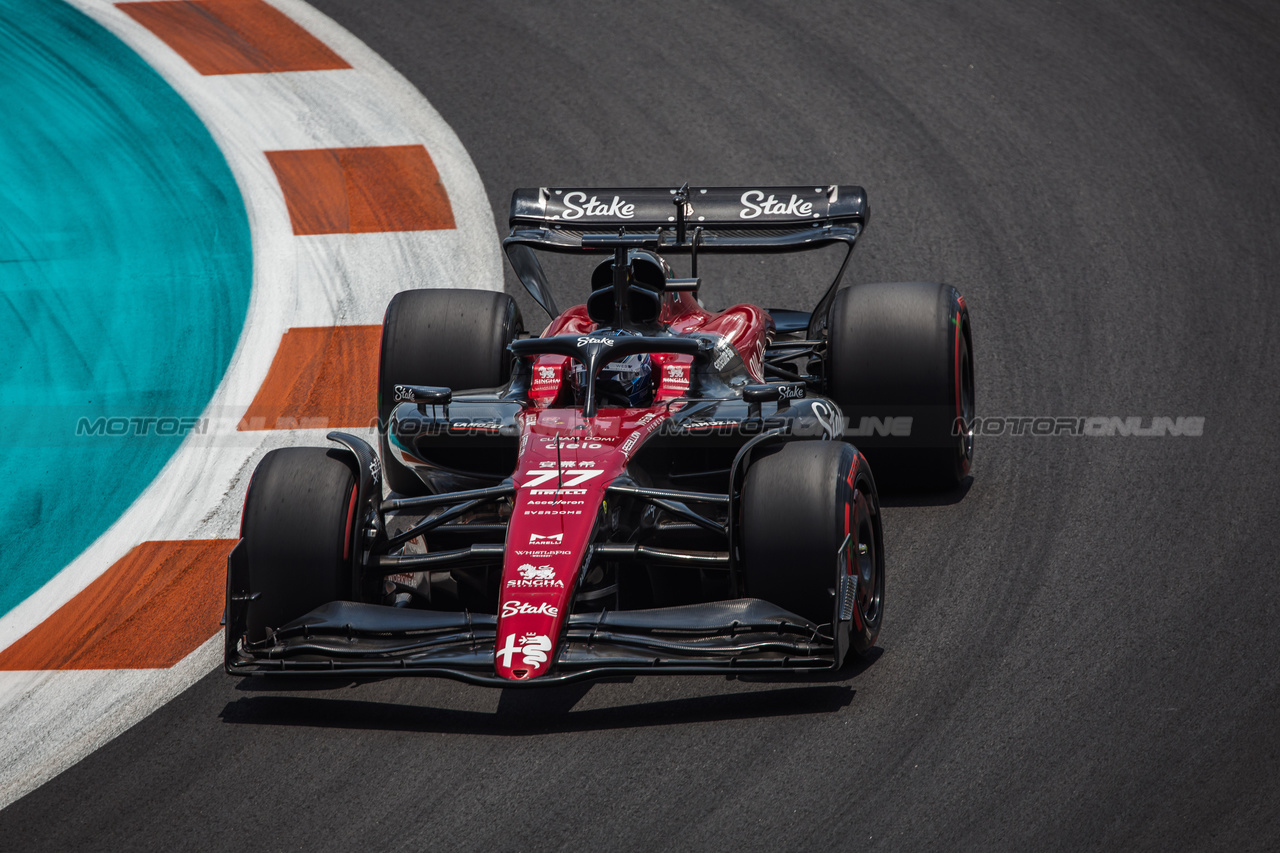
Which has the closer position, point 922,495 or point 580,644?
point 580,644

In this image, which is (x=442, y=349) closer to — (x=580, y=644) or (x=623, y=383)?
(x=623, y=383)

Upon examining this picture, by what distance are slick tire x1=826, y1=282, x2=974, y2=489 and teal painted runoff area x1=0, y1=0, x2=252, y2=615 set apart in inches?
173

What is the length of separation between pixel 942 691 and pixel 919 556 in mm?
1425

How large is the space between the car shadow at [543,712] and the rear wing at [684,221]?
3.15 metres

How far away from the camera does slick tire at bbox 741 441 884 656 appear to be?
19.1 feet

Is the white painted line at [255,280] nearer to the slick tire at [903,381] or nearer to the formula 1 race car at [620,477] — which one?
the formula 1 race car at [620,477]

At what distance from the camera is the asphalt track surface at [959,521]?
17.5 feet

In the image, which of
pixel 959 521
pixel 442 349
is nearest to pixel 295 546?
pixel 442 349

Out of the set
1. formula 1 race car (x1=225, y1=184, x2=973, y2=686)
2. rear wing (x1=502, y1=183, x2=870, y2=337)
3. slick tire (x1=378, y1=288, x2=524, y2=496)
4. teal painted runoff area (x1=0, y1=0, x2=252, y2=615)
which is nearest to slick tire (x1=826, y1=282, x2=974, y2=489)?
formula 1 race car (x1=225, y1=184, x2=973, y2=686)

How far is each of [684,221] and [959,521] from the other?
248 cm

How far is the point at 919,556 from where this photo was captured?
7375 millimetres

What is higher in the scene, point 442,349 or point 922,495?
point 442,349

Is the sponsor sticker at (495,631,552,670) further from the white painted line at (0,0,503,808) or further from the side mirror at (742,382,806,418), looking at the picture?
the white painted line at (0,0,503,808)

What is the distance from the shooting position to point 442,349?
8383 mm
